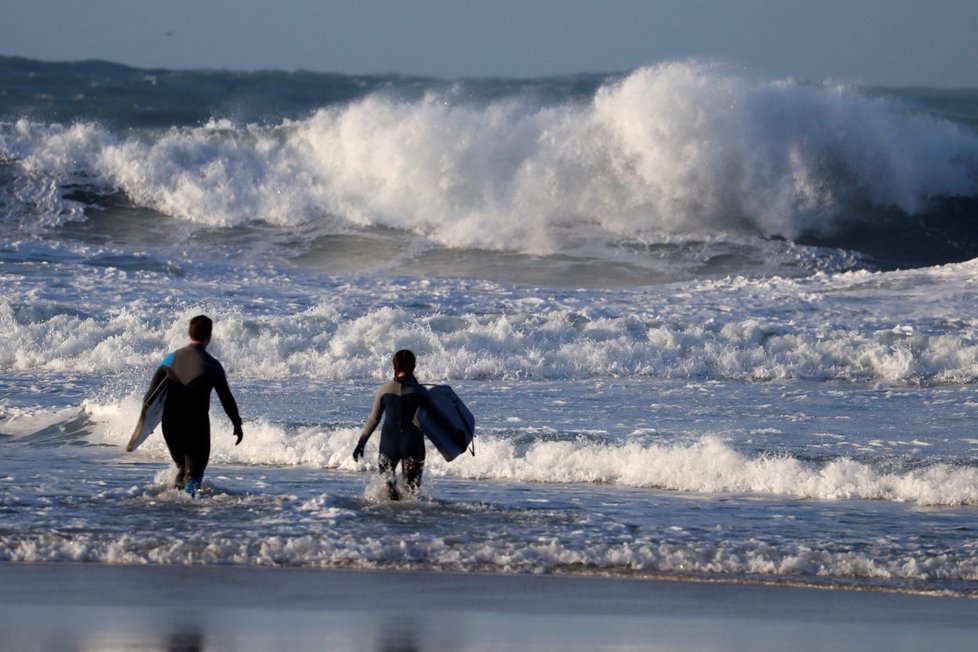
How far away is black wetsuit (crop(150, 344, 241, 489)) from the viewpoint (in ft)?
26.7

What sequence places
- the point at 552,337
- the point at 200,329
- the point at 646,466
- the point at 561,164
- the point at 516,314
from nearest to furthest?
the point at 200,329 < the point at 646,466 < the point at 552,337 < the point at 516,314 < the point at 561,164

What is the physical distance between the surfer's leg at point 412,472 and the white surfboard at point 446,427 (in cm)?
18

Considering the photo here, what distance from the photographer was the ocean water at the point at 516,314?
25.2 feet

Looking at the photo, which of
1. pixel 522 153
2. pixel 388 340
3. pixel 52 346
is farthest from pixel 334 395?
pixel 522 153

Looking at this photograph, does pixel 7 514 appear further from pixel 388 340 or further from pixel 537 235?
pixel 537 235

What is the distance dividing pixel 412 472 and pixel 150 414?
1.50 meters

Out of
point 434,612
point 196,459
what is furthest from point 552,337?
point 434,612

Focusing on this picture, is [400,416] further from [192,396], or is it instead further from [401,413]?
[192,396]

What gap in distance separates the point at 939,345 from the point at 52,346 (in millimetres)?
9488

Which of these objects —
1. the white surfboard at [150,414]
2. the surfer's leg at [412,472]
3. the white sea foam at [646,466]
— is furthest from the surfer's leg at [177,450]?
the white sea foam at [646,466]

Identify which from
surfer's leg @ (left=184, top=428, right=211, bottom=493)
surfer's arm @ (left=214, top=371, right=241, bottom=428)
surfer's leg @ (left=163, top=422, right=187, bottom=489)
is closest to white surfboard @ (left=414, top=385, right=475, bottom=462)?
surfer's arm @ (left=214, top=371, right=241, bottom=428)

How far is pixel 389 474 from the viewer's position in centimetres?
826

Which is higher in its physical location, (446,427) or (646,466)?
(446,427)

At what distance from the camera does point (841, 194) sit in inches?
1043
